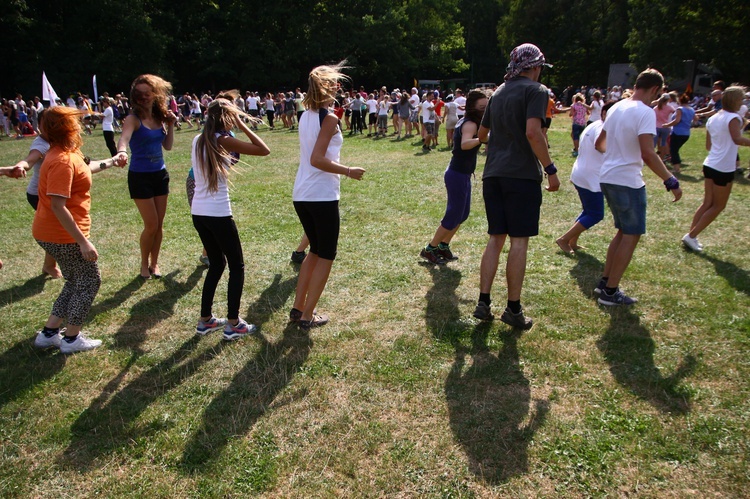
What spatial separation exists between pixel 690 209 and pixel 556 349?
5.36 meters

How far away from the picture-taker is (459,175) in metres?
5.23

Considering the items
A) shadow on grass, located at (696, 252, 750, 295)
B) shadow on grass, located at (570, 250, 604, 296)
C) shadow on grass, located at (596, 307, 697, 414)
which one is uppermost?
shadow on grass, located at (596, 307, 697, 414)

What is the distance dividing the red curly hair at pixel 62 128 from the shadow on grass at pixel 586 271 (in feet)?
14.5

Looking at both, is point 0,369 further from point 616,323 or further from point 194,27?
point 194,27

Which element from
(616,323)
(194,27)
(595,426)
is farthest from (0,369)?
(194,27)

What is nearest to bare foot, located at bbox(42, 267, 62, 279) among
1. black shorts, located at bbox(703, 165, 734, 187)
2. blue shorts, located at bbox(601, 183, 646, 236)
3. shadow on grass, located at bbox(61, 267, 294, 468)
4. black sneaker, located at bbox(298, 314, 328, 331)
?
shadow on grass, located at bbox(61, 267, 294, 468)

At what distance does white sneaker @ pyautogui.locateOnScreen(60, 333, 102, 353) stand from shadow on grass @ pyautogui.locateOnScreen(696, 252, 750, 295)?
5691mm

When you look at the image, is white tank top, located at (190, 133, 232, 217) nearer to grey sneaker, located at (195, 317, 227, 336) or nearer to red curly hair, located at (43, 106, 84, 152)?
red curly hair, located at (43, 106, 84, 152)

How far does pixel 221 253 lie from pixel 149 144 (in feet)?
5.42

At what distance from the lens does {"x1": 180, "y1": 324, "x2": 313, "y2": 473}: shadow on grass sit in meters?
2.79

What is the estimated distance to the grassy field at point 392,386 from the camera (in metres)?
2.59

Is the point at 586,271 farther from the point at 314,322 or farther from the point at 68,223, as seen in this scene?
the point at 68,223

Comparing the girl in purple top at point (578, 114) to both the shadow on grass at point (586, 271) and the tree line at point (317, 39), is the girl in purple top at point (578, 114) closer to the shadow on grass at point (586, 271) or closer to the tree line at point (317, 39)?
the shadow on grass at point (586, 271)

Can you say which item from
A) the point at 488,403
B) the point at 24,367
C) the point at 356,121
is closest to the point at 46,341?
the point at 24,367
